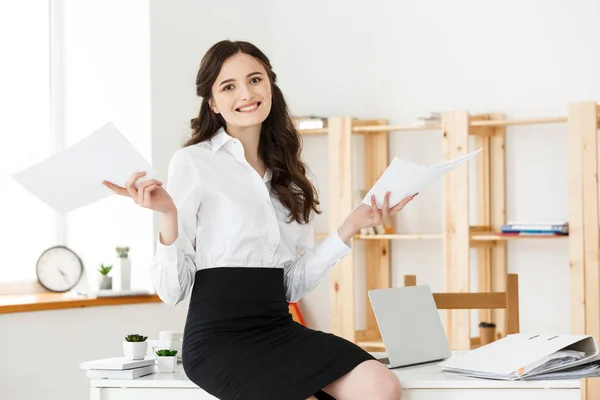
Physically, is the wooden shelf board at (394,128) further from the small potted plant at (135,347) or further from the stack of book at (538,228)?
the small potted plant at (135,347)

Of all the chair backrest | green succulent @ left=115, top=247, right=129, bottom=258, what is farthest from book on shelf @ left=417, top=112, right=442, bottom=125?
the chair backrest

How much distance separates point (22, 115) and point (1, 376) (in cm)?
135

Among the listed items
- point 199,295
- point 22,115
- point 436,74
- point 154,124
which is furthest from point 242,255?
point 436,74

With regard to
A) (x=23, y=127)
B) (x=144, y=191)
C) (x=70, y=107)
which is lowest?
(x=144, y=191)

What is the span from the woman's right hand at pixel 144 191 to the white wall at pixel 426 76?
236cm

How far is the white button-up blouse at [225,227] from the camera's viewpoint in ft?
7.11

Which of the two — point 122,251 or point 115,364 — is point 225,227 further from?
point 122,251

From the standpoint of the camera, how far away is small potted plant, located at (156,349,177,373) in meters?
2.21

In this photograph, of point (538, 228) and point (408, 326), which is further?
point (538, 228)

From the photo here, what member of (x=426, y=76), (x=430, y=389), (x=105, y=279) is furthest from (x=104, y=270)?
(x=430, y=389)

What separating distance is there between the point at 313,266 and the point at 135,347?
0.50 meters

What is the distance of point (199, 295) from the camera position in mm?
2164

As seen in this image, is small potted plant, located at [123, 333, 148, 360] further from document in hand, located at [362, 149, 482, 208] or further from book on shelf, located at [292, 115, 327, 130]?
book on shelf, located at [292, 115, 327, 130]

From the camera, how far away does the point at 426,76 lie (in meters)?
4.88
